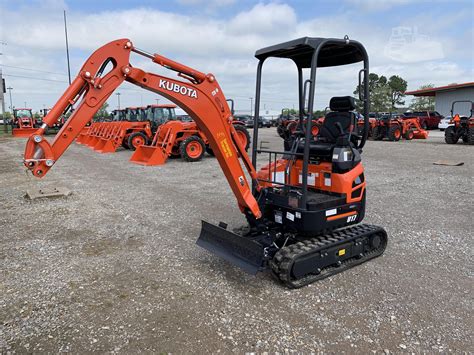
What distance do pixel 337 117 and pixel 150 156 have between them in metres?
9.83

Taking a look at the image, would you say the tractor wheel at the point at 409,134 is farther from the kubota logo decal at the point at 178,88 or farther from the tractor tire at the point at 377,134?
the kubota logo decal at the point at 178,88

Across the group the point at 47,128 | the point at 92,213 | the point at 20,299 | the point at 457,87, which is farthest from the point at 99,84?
the point at 457,87

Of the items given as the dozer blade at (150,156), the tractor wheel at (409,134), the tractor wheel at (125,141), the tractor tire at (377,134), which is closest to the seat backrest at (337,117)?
the dozer blade at (150,156)

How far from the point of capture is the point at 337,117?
16.9ft

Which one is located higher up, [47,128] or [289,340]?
[47,128]

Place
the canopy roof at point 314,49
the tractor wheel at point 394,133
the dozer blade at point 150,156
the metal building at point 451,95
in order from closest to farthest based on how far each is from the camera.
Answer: the canopy roof at point 314,49, the dozer blade at point 150,156, the tractor wheel at point 394,133, the metal building at point 451,95

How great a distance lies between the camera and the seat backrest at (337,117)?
5052 millimetres

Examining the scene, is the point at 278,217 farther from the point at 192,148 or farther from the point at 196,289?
the point at 192,148

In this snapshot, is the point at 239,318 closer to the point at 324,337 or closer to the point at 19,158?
the point at 324,337

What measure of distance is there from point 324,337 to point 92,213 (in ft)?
17.2

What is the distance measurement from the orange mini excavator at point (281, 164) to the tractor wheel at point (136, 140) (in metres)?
13.7

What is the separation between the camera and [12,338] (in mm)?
3312

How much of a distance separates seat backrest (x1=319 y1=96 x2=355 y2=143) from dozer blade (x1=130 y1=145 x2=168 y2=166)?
912 cm

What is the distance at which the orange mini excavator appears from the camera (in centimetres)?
386
